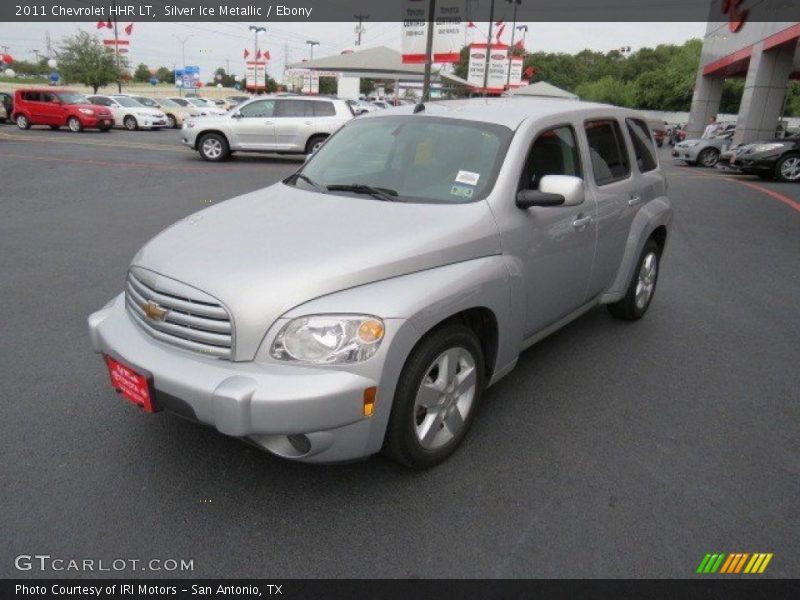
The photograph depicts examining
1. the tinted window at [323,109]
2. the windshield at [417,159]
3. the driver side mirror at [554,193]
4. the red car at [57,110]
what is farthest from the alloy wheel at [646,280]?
the red car at [57,110]

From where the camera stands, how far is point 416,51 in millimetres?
16828

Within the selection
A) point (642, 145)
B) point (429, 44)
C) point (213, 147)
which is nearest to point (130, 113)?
point (213, 147)

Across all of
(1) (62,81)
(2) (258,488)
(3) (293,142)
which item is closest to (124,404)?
(2) (258,488)

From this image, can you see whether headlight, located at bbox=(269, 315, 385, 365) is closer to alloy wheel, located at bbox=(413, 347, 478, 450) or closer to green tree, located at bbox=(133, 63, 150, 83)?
alloy wheel, located at bbox=(413, 347, 478, 450)

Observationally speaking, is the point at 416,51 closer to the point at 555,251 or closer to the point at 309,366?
the point at 555,251

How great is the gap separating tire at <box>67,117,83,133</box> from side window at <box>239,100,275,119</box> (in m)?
12.3

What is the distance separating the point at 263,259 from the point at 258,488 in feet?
3.59

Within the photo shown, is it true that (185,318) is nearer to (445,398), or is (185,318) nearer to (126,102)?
(445,398)

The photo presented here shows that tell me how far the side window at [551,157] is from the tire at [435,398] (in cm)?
104

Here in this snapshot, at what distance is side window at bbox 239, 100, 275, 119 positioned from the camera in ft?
55.5

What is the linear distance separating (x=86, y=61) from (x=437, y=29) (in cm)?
4273

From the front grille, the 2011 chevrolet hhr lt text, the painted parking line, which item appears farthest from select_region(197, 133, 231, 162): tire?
the front grille

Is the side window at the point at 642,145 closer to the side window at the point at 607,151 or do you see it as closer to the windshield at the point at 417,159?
the side window at the point at 607,151

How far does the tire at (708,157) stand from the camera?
2098 cm
